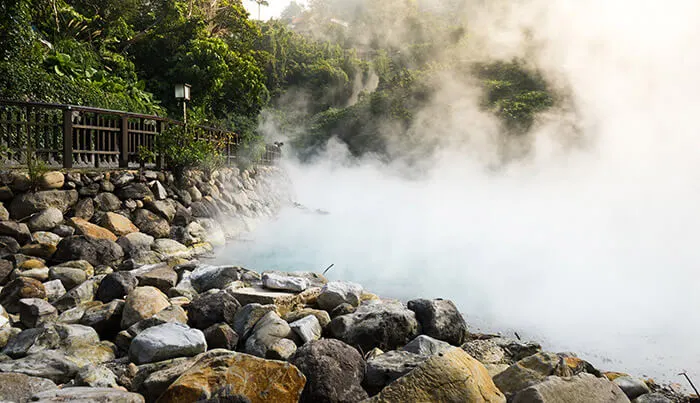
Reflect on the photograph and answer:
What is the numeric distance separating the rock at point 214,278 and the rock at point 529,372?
7.25 ft

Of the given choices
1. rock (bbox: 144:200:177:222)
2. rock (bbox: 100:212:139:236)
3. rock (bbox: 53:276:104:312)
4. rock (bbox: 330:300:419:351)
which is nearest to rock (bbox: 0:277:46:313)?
rock (bbox: 53:276:104:312)

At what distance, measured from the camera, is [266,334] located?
2.47 metres

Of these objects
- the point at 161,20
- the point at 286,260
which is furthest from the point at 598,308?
the point at 161,20

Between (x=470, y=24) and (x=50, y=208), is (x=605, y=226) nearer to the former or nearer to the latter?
(x=50, y=208)

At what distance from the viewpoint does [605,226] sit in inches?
293

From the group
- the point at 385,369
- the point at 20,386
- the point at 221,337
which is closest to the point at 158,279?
the point at 221,337

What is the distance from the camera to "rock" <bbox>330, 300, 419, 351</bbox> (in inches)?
103

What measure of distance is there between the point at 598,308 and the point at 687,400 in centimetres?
208

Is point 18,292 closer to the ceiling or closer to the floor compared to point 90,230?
closer to the floor

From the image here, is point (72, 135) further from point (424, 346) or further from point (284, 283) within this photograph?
point (424, 346)

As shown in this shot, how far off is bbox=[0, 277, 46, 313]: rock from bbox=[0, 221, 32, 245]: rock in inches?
36.4

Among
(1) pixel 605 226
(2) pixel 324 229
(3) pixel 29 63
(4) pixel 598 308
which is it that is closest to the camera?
(4) pixel 598 308

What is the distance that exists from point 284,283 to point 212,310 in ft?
2.17

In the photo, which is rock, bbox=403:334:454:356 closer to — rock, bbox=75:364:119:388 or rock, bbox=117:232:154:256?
rock, bbox=75:364:119:388
